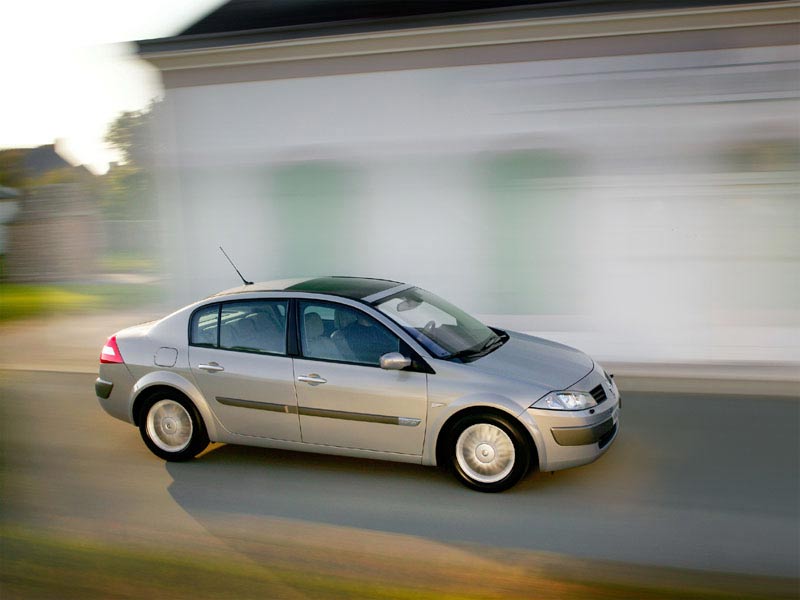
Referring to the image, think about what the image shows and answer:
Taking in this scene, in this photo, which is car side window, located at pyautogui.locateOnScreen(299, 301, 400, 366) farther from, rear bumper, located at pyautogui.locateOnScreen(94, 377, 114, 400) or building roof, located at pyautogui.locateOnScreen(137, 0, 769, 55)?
building roof, located at pyautogui.locateOnScreen(137, 0, 769, 55)

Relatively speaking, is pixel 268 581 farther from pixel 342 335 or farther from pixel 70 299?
pixel 70 299

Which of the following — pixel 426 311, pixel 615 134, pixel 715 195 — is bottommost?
pixel 426 311

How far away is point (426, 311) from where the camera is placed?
18.5ft

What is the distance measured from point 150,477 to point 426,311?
2.33 metres

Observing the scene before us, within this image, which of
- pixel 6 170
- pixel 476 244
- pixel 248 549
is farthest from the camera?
pixel 6 170

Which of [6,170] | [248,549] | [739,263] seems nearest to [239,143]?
[739,263]

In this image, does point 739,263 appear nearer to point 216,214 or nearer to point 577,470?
point 577,470

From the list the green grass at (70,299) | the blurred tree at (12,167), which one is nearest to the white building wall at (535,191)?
the green grass at (70,299)

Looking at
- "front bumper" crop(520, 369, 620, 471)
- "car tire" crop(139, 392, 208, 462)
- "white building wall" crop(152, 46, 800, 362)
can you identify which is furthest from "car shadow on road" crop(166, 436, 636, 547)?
"white building wall" crop(152, 46, 800, 362)

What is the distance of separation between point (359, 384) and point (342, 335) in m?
0.41

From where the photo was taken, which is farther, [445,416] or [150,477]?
[150,477]

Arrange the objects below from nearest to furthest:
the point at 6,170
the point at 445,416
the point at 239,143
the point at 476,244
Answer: the point at 445,416, the point at 476,244, the point at 239,143, the point at 6,170

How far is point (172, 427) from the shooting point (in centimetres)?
568

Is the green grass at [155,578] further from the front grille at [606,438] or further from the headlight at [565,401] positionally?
the front grille at [606,438]
